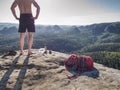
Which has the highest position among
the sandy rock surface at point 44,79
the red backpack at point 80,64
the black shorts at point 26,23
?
the black shorts at point 26,23

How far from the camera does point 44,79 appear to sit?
312 inches

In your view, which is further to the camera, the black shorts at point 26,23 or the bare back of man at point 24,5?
the black shorts at point 26,23

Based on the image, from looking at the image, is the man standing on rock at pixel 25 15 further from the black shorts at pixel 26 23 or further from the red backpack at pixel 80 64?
the red backpack at pixel 80 64

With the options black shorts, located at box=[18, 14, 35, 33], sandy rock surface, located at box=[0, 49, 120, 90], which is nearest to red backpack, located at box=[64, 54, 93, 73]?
sandy rock surface, located at box=[0, 49, 120, 90]

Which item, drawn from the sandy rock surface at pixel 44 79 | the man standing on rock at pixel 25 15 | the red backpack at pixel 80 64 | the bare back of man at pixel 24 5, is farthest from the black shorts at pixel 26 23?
the red backpack at pixel 80 64

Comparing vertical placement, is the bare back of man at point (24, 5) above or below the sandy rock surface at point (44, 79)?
above

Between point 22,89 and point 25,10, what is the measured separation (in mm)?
5806

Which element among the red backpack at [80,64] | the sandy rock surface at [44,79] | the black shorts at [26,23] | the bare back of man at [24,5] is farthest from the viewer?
the black shorts at [26,23]

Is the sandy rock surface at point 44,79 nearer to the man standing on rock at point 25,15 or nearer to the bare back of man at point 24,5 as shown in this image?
the man standing on rock at point 25,15

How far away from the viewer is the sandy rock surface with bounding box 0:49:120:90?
7.10 meters

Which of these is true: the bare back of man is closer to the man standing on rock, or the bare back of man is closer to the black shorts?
the man standing on rock

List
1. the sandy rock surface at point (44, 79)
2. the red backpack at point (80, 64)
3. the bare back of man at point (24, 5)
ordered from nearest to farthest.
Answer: the sandy rock surface at point (44, 79)
the red backpack at point (80, 64)
the bare back of man at point (24, 5)

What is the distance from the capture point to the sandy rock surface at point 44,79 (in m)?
7.10

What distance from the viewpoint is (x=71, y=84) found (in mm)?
7273
